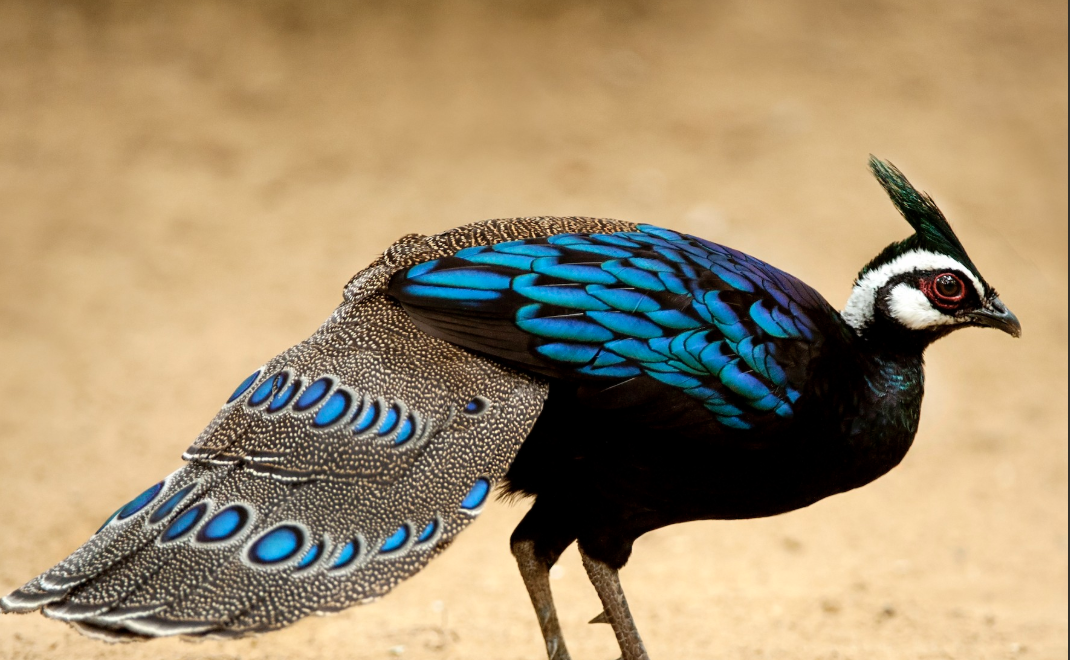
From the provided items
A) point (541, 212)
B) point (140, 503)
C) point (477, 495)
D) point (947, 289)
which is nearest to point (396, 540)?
point (477, 495)

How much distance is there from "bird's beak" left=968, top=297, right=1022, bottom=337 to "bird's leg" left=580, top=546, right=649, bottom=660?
139cm

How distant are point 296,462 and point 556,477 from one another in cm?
85

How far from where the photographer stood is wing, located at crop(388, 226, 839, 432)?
3021mm

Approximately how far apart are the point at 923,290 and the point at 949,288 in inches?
3.0

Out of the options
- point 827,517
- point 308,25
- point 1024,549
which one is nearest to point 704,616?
point 827,517

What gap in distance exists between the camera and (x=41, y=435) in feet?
22.6

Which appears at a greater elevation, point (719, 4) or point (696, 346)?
point (719, 4)

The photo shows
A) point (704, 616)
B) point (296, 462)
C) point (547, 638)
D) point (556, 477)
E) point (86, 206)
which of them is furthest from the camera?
point (86, 206)

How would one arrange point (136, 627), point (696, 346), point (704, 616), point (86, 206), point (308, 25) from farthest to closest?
point (308, 25) → point (86, 206) → point (704, 616) → point (696, 346) → point (136, 627)

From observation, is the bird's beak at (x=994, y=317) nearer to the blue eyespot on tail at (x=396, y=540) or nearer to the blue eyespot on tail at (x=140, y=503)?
the blue eyespot on tail at (x=396, y=540)

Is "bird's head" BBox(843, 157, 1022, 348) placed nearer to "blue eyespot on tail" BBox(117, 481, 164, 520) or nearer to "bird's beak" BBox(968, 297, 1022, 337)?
"bird's beak" BBox(968, 297, 1022, 337)

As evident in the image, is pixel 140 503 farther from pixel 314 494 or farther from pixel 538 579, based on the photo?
pixel 538 579

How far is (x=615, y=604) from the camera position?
11.7 feet

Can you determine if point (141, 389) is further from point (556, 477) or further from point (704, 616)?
point (556, 477)
